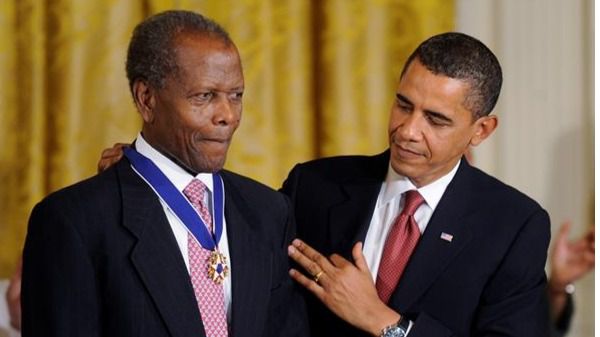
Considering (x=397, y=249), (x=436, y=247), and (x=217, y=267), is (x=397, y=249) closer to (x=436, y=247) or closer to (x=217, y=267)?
(x=436, y=247)

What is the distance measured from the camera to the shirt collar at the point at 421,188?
2109 millimetres

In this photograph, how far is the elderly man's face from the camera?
5.55ft

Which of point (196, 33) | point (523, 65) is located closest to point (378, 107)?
point (523, 65)

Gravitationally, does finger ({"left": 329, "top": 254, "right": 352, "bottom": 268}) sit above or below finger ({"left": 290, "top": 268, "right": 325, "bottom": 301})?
above

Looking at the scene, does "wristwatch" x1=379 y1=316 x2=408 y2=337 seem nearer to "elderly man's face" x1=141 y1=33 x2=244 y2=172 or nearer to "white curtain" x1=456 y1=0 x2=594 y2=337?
"elderly man's face" x1=141 y1=33 x2=244 y2=172

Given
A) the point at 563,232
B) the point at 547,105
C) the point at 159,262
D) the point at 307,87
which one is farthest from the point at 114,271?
the point at 547,105

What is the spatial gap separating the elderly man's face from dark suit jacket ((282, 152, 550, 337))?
47cm

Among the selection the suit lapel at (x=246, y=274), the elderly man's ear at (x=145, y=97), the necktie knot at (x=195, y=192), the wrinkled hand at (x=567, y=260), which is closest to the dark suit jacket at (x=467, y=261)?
the suit lapel at (x=246, y=274)

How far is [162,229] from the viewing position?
5.62 feet

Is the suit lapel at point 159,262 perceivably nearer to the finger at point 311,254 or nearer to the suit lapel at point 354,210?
the finger at point 311,254

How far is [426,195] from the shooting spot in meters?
2.11

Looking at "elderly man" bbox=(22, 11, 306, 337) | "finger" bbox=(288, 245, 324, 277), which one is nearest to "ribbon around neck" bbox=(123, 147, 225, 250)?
"elderly man" bbox=(22, 11, 306, 337)

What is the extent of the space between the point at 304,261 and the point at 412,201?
25 cm

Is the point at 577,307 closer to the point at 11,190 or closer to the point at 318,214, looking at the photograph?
the point at 318,214
